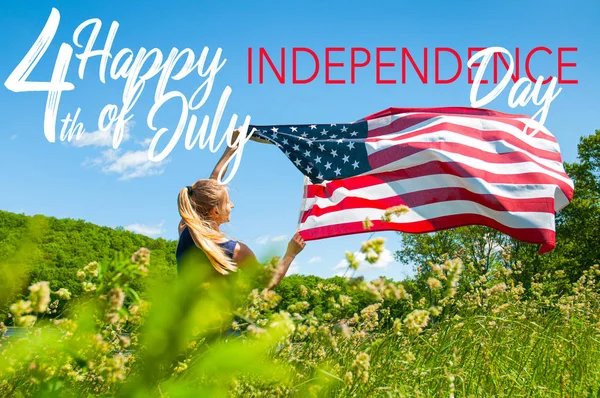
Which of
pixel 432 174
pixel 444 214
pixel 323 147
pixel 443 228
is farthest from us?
pixel 323 147

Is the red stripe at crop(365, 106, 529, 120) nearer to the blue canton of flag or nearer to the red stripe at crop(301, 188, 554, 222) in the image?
the blue canton of flag

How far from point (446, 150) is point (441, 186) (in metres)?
0.48

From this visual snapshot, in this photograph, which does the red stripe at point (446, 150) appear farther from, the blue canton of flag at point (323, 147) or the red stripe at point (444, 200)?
the red stripe at point (444, 200)

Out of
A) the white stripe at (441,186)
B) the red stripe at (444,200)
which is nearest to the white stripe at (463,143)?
the white stripe at (441,186)

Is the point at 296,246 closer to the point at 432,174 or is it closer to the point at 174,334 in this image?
the point at 432,174

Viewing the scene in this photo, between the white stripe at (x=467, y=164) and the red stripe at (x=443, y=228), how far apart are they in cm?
64

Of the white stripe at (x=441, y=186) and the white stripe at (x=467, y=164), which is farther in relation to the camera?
the white stripe at (x=467, y=164)

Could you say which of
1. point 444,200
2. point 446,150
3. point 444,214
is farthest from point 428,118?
point 444,214

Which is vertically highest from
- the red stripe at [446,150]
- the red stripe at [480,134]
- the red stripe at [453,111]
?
the red stripe at [453,111]

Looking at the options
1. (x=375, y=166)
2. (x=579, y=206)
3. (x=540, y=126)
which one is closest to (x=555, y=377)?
(x=375, y=166)

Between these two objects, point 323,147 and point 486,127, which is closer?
point 486,127

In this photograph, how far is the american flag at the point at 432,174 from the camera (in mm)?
6770

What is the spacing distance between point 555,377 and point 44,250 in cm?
446

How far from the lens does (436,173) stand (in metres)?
7.07
